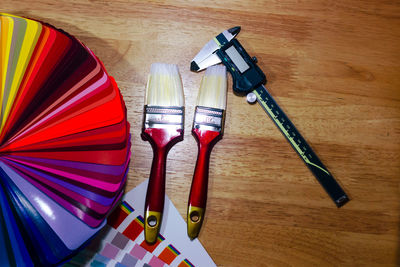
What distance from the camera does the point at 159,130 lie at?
671 mm

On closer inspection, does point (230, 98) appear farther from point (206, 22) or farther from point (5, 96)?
point (5, 96)

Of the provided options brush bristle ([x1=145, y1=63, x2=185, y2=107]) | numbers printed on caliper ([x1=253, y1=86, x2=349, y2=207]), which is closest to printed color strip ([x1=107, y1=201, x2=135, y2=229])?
brush bristle ([x1=145, y1=63, x2=185, y2=107])

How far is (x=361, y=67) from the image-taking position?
0.75 meters

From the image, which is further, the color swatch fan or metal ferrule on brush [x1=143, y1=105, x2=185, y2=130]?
metal ferrule on brush [x1=143, y1=105, x2=185, y2=130]

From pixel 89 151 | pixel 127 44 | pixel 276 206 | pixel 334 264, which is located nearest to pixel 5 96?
pixel 89 151

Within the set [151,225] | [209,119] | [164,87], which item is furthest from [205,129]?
[151,225]

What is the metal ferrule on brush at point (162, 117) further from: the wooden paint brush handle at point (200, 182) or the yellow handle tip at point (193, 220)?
the yellow handle tip at point (193, 220)

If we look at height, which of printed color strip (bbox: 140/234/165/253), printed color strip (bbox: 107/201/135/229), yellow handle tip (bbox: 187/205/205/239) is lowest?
printed color strip (bbox: 140/234/165/253)

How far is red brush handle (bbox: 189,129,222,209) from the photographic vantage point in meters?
0.67

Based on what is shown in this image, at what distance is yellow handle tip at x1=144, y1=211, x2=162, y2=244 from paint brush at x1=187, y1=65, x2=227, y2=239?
0.06m

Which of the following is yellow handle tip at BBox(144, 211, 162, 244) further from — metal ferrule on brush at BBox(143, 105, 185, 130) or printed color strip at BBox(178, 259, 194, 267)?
metal ferrule on brush at BBox(143, 105, 185, 130)

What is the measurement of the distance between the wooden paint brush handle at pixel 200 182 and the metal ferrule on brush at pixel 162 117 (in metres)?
0.05

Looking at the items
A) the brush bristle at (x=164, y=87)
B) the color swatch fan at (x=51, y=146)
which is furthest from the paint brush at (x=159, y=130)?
the color swatch fan at (x=51, y=146)

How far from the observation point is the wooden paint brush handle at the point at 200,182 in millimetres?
666
